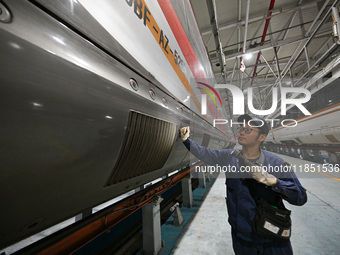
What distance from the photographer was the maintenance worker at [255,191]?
1.07 metres

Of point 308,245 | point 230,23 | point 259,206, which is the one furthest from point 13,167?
point 230,23

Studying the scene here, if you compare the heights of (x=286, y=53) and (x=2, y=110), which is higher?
(x=286, y=53)

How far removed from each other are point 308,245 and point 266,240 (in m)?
1.18

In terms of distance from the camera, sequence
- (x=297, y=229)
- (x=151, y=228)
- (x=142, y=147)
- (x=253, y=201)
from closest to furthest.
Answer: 1. (x=142, y=147)
2. (x=253, y=201)
3. (x=151, y=228)
4. (x=297, y=229)

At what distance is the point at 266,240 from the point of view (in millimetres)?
1136

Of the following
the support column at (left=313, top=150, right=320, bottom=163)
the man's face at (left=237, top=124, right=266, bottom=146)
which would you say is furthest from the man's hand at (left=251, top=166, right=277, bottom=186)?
the support column at (left=313, top=150, right=320, bottom=163)

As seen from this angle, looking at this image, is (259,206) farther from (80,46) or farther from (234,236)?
(80,46)

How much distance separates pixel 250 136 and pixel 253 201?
495mm

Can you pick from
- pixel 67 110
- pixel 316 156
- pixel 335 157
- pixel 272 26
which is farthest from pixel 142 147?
pixel 316 156

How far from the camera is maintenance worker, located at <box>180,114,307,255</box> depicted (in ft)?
3.51

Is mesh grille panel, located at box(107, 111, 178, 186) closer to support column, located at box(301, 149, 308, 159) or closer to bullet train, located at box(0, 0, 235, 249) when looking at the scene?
bullet train, located at box(0, 0, 235, 249)

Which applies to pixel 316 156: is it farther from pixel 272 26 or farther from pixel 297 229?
pixel 297 229

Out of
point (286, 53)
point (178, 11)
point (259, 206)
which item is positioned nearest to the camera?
point (259, 206)

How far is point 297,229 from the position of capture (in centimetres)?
207
